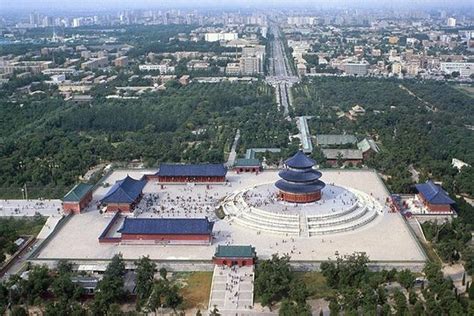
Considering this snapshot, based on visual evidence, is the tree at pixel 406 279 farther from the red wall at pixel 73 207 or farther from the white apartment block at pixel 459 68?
the white apartment block at pixel 459 68

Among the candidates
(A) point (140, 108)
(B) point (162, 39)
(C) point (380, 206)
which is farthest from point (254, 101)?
(B) point (162, 39)

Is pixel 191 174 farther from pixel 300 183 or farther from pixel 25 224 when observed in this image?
pixel 25 224

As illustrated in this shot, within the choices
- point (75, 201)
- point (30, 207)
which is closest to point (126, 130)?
point (30, 207)

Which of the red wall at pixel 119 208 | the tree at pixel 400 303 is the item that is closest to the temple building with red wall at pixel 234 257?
the tree at pixel 400 303

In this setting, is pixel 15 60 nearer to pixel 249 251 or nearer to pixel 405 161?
pixel 405 161

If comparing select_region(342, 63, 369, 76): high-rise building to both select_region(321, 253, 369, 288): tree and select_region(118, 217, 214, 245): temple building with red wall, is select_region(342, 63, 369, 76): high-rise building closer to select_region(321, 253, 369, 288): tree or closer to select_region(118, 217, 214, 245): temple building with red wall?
select_region(118, 217, 214, 245): temple building with red wall

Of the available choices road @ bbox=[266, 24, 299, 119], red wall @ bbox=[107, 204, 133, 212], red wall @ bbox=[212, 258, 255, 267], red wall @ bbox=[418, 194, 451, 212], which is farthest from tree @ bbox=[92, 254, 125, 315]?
road @ bbox=[266, 24, 299, 119]
